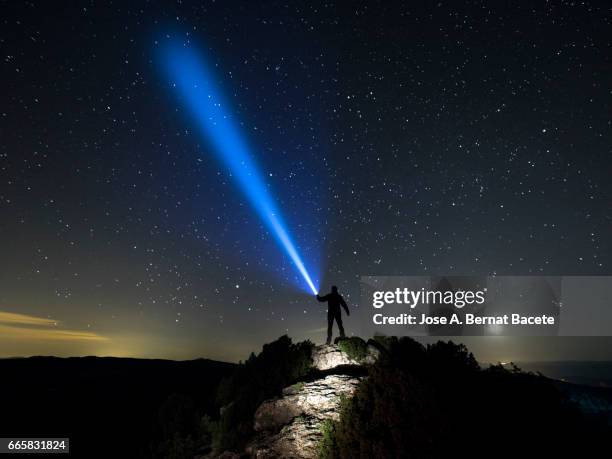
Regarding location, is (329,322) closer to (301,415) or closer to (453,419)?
(301,415)

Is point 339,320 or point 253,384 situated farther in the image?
point 339,320

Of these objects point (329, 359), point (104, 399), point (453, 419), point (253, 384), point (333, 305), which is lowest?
point (104, 399)

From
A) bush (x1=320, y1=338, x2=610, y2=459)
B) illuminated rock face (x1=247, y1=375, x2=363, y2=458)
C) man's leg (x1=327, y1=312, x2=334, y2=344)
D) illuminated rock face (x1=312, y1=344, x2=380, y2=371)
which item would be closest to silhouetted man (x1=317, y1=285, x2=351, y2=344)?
man's leg (x1=327, y1=312, x2=334, y2=344)

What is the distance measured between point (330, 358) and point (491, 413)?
6.04 metres

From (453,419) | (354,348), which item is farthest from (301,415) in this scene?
(453,419)

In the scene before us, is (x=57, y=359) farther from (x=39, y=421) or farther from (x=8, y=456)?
(x=8, y=456)

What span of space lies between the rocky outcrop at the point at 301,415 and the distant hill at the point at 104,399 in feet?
17.5

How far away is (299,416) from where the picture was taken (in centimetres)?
1146

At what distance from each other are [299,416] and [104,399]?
41791mm

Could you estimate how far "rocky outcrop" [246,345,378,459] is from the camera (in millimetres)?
10477

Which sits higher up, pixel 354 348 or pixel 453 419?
pixel 354 348

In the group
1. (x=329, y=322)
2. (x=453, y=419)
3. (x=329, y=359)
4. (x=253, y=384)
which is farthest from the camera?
(x=329, y=322)

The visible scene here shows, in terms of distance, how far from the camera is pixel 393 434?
9.12 m

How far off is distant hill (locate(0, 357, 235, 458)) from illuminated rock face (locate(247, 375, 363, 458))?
5.36 meters
